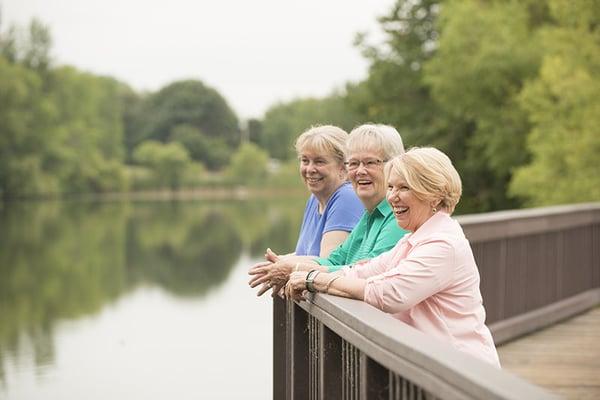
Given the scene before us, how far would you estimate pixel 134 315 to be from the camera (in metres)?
24.5

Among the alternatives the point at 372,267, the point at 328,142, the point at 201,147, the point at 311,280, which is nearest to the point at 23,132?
the point at 201,147

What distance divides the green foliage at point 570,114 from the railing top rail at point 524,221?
10122 millimetres

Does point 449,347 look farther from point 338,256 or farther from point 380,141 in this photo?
point 338,256

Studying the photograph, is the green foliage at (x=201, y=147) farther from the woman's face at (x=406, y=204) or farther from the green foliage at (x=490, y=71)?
the woman's face at (x=406, y=204)

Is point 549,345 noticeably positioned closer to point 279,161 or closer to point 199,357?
point 199,357

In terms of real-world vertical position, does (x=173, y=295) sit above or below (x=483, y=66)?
below

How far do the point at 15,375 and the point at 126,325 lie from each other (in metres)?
6.36

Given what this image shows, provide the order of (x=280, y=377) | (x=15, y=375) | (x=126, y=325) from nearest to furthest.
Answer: (x=280, y=377), (x=15, y=375), (x=126, y=325)

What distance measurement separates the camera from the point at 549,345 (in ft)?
27.9

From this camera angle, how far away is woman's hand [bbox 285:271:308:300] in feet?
13.0

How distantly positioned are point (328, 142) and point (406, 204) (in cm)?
142

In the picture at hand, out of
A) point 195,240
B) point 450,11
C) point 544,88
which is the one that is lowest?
point 195,240

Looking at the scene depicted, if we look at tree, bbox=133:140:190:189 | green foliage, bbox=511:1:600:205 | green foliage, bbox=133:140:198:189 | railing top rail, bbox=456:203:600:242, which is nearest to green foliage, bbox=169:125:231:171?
green foliage, bbox=133:140:198:189

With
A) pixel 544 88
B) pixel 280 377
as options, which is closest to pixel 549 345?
pixel 280 377
